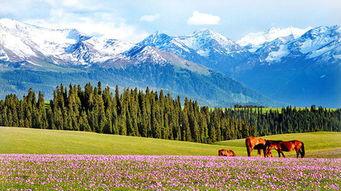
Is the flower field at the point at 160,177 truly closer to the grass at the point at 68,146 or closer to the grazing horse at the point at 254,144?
the grazing horse at the point at 254,144

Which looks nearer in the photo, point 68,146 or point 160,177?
point 160,177

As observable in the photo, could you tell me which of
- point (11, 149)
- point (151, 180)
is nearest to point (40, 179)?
point (151, 180)

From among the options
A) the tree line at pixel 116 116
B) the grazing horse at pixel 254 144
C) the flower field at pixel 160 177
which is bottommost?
the flower field at pixel 160 177

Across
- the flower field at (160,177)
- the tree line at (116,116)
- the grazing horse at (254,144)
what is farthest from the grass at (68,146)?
the tree line at (116,116)

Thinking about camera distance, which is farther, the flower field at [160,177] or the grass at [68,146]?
the grass at [68,146]

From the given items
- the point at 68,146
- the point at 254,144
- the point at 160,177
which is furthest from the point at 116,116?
the point at 160,177

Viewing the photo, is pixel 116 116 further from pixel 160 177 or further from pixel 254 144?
pixel 160 177

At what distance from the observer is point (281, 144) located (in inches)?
1978

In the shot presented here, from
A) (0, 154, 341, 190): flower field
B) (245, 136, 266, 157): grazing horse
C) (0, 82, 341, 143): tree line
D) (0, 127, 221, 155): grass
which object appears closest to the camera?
(0, 154, 341, 190): flower field

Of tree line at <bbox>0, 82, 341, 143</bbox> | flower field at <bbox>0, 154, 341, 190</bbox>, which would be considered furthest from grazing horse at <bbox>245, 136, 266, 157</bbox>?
tree line at <bbox>0, 82, 341, 143</bbox>

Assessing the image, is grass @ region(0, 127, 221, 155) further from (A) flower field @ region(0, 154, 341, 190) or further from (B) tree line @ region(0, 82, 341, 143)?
(B) tree line @ region(0, 82, 341, 143)

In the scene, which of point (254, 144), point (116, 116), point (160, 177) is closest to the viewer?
point (160, 177)

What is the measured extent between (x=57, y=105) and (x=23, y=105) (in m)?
12.1

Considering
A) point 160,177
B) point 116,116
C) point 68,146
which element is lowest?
point 160,177
